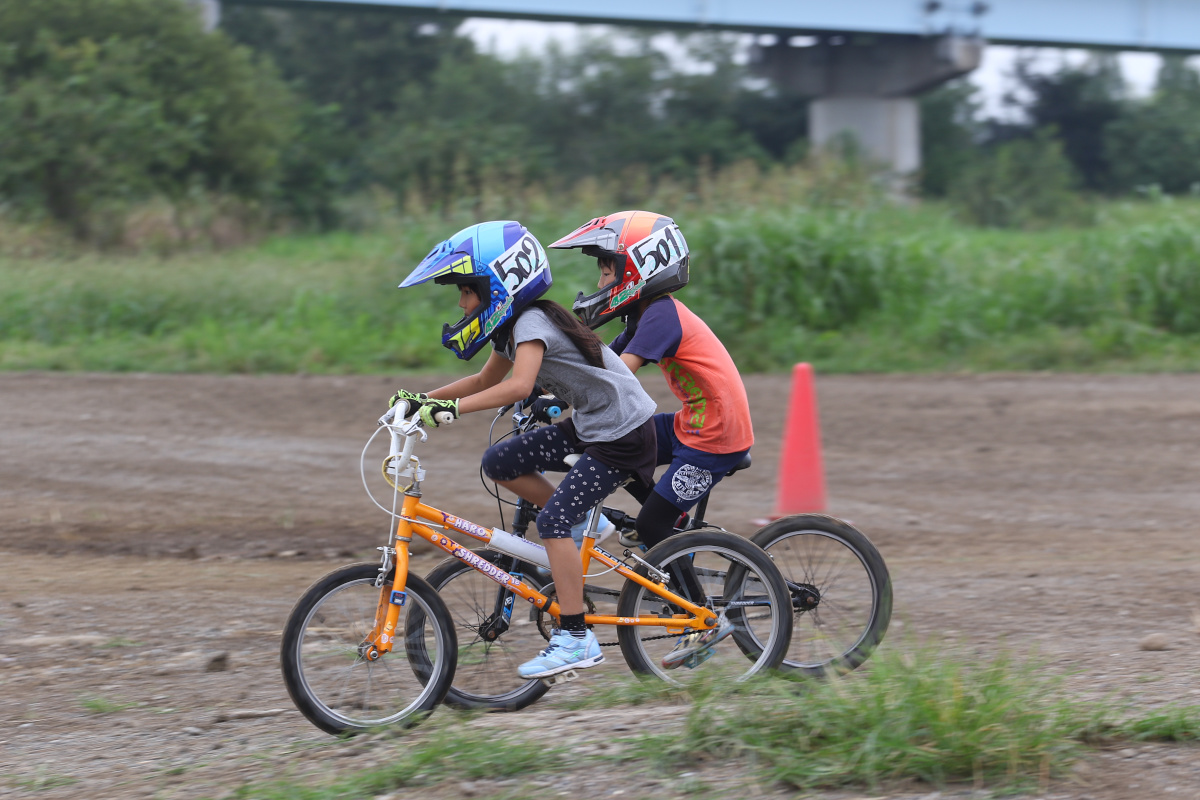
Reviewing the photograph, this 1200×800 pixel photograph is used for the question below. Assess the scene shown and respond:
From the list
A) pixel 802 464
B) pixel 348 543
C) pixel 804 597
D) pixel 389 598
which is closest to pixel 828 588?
pixel 804 597

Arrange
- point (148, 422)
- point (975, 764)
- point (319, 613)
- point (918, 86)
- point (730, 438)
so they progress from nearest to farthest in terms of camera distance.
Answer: point (975, 764) < point (319, 613) < point (730, 438) < point (148, 422) < point (918, 86)

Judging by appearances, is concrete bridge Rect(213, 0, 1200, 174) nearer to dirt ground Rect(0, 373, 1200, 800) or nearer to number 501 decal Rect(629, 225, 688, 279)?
dirt ground Rect(0, 373, 1200, 800)

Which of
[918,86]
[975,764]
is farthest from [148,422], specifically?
[918,86]

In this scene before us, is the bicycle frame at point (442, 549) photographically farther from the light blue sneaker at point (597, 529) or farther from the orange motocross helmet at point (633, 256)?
the orange motocross helmet at point (633, 256)

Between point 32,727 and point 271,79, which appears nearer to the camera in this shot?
point 32,727

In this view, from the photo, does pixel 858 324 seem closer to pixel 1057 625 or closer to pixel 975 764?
pixel 1057 625

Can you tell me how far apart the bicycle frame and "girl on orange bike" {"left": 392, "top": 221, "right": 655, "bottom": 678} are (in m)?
0.12

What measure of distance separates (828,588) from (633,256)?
1707mm

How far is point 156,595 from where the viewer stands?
21.0ft

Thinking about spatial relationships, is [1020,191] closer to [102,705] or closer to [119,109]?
[119,109]

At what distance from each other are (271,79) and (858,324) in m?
21.0

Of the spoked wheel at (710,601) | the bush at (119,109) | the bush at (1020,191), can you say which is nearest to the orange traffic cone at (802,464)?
the spoked wheel at (710,601)

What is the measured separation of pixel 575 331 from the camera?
4.64 meters

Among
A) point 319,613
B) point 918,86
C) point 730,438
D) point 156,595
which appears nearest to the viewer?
point 319,613
